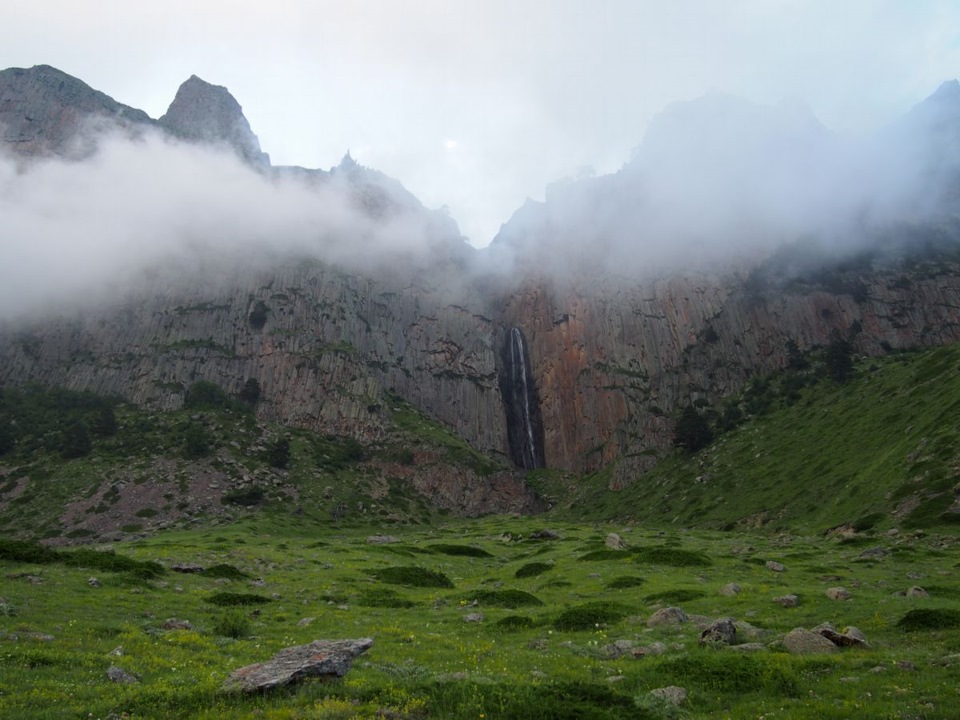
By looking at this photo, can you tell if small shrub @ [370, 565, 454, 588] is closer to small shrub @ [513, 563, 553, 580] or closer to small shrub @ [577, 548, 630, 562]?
small shrub @ [513, 563, 553, 580]

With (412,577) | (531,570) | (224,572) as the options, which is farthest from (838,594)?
(224,572)

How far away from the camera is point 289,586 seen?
36844mm

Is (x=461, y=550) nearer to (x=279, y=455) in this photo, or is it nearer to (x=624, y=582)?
(x=624, y=582)

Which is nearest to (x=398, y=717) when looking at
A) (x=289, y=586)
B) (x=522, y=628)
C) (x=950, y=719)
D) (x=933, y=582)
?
(x=950, y=719)

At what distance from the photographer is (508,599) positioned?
32375mm

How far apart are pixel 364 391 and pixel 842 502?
384ft

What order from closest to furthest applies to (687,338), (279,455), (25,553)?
(25,553) < (279,455) < (687,338)

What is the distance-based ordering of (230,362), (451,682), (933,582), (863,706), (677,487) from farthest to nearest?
(230,362) < (677,487) < (933,582) < (451,682) < (863,706)

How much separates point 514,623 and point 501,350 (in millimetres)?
173496

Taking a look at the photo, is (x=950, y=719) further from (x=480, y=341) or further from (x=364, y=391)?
(x=480, y=341)

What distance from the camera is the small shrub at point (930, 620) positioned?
20.0 metres

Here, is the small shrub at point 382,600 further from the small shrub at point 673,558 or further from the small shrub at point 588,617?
the small shrub at point 673,558

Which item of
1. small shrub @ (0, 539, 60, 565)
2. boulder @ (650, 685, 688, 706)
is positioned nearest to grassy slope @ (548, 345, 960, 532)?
boulder @ (650, 685, 688, 706)

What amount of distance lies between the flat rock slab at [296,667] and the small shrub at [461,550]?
141ft
